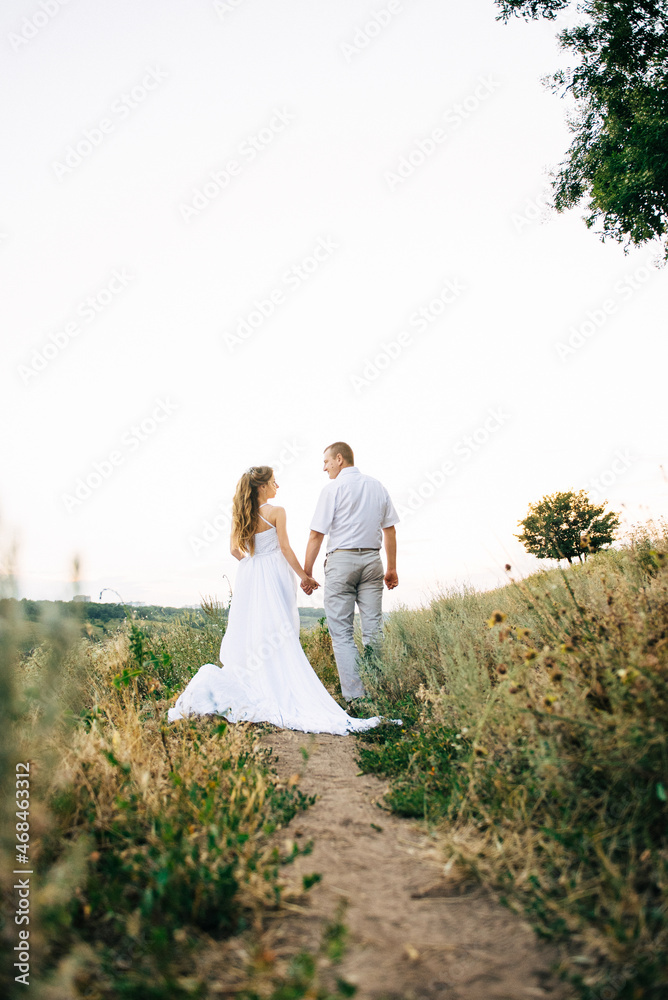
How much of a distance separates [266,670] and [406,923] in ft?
13.8

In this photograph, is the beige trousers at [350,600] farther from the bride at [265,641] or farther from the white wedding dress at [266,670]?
the white wedding dress at [266,670]

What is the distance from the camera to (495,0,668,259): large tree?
37.0 feet

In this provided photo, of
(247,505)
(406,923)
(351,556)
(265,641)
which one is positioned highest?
(247,505)

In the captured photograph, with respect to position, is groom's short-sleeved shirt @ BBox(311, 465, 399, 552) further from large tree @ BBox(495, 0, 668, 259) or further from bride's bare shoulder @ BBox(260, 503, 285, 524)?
large tree @ BBox(495, 0, 668, 259)

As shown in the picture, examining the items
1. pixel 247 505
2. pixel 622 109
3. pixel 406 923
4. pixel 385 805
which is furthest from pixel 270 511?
pixel 622 109

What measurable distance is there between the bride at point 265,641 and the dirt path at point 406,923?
98.2 inches

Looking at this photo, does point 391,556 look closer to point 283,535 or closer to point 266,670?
point 283,535

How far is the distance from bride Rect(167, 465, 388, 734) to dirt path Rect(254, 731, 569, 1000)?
250 centimetres

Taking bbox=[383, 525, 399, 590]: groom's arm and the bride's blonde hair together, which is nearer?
the bride's blonde hair

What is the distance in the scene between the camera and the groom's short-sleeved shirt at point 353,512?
6.96 metres

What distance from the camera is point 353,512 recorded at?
6.98 metres

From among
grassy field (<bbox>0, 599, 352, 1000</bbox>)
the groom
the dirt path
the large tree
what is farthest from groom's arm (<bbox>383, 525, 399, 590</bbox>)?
the large tree

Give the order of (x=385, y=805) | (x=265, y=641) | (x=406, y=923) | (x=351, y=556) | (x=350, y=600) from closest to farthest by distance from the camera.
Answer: (x=406, y=923) → (x=385, y=805) → (x=265, y=641) → (x=351, y=556) → (x=350, y=600)

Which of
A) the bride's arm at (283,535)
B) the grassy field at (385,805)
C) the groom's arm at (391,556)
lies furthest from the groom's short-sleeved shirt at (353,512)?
the grassy field at (385,805)
